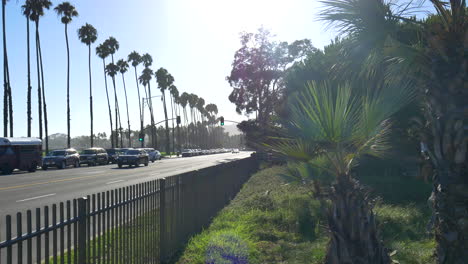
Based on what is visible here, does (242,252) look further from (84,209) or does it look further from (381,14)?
(381,14)

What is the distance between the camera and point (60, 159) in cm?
Result: 3622

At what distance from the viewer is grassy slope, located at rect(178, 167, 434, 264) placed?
686 cm

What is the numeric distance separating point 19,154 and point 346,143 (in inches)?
Result: 1180

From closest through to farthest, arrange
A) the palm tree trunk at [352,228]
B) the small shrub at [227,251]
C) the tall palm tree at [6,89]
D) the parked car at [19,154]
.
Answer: the palm tree trunk at [352,228], the small shrub at [227,251], the parked car at [19,154], the tall palm tree at [6,89]

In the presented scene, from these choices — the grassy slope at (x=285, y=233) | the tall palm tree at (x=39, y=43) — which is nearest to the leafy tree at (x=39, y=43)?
the tall palm tree at (x=39, y=43)

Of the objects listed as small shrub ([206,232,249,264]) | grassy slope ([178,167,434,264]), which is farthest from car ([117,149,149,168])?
small shrub ([206,232,249,264])

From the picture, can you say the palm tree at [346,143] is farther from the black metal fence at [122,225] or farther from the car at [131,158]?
the car at [131,158]

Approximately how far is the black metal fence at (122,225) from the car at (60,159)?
29.1m

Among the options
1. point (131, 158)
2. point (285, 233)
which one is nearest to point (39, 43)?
point (131, 158)

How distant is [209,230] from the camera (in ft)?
29.0

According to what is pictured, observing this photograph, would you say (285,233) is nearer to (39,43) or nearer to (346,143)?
(346,143)

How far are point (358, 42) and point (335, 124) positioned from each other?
6.13 ft

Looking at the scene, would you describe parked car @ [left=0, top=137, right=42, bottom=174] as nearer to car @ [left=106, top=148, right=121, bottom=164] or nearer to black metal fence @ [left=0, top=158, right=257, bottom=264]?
car @ [left=106, top=148, right=121, bottom=164]

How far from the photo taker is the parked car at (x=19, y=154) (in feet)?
94.8
